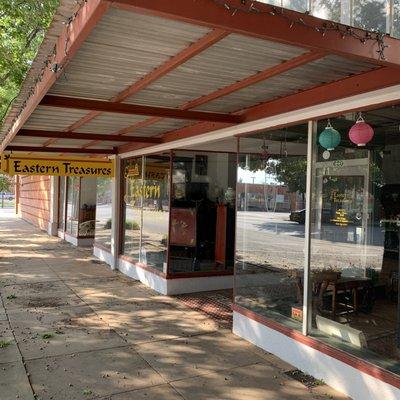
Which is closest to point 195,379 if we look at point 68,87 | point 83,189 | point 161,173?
point 68,87

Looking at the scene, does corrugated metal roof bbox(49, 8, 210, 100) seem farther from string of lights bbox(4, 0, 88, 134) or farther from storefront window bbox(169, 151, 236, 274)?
storefront window bbox(169, 151, 236, 274)

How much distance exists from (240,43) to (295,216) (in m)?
2.65

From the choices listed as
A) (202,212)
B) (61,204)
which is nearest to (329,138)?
(202,212)

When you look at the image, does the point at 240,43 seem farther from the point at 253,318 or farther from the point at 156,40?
the point at 253,318

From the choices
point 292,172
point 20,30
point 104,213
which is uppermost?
point 20,30

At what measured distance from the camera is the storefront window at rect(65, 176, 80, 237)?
15852 millimetres

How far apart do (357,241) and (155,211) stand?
177 inches

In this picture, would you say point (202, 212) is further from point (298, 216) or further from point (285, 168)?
point (298, 216)

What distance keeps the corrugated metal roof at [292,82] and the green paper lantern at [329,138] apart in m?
0.49

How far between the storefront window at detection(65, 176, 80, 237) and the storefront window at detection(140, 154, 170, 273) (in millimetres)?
6943

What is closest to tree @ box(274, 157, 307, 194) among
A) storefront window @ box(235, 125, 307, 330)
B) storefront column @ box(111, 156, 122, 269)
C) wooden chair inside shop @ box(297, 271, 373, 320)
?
storefront window @ box(235, 125, 307, 330)

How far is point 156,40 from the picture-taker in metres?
3.26

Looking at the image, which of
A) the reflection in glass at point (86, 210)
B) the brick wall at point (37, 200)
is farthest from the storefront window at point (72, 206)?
the brick wall at point (37, 200)

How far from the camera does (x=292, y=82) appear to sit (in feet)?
14.6
